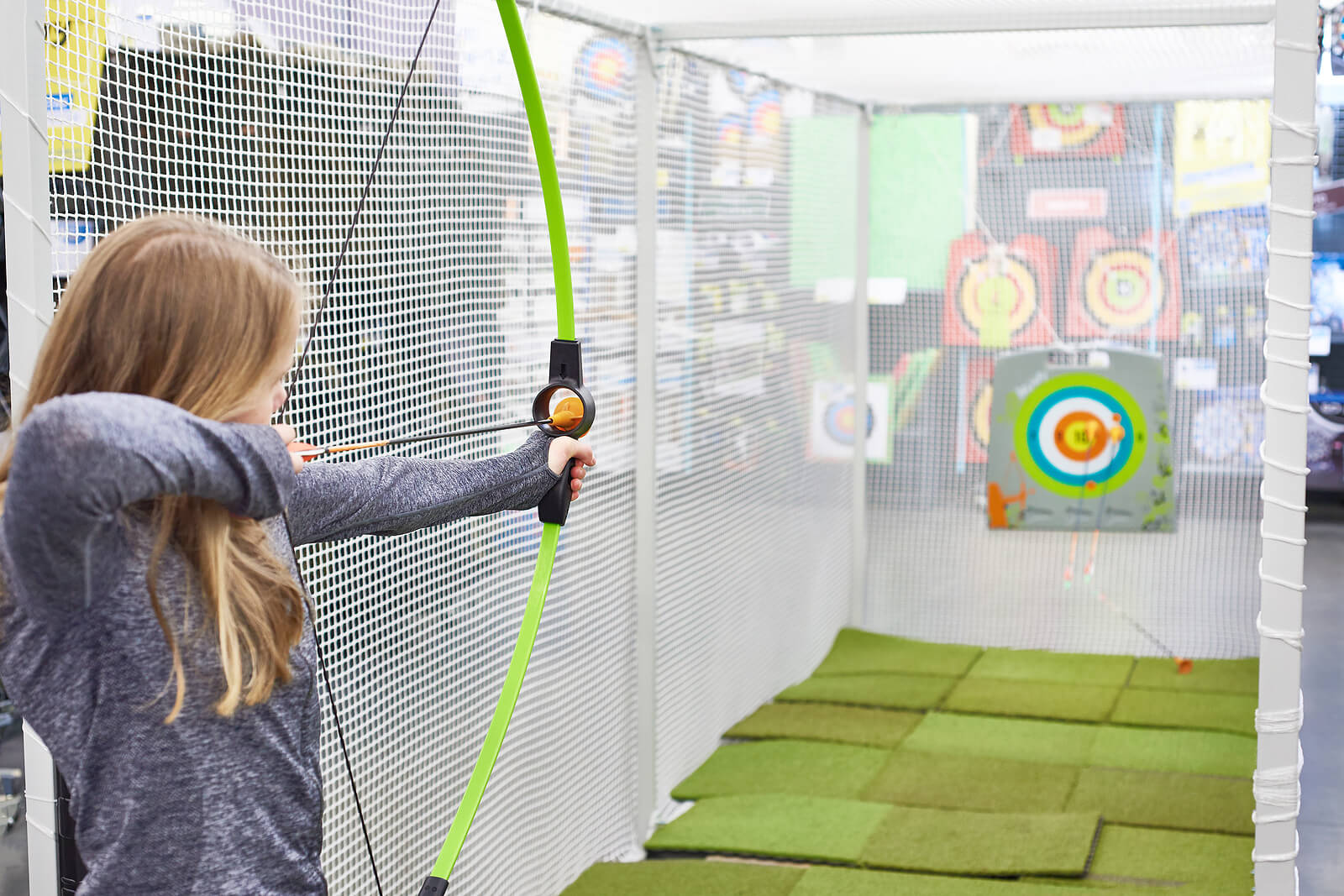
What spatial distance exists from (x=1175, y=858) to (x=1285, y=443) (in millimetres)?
1144

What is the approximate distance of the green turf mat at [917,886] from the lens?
2213 mm

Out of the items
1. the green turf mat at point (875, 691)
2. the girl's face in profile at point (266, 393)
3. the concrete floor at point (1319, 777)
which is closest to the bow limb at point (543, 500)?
the girl's face in profile at point (266, 393)

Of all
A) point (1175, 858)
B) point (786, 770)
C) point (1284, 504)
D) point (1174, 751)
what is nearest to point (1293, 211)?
point (1284, 504)

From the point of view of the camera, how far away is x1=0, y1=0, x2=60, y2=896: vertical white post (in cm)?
111

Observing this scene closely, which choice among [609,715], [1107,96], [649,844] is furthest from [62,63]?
[1107,96]

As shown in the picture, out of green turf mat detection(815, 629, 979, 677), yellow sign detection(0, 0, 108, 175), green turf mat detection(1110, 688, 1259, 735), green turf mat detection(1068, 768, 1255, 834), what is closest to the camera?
yellow sign detection(0, 0, 108, 175)

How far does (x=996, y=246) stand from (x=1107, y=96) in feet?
1.61

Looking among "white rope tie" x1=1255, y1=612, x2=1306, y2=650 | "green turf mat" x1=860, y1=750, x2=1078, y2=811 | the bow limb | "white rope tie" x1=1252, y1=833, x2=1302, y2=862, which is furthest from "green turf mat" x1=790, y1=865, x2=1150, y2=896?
the bow limb

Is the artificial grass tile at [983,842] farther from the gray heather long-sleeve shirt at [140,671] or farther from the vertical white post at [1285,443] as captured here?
the gray heather long-sleeve shirt at [140,671]

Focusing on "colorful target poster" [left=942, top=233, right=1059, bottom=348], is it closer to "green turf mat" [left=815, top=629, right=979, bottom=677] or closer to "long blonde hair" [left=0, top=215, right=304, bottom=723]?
"green turf mat" [left=815, top=629, right=979, bottom=677]

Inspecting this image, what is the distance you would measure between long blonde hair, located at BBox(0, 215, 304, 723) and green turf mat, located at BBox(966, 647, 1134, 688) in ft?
9.59

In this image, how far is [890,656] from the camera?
3.71m

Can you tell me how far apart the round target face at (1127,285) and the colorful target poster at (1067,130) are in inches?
11.1

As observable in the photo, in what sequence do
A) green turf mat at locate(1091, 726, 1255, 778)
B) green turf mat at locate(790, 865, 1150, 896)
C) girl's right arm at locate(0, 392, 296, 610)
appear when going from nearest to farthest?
girl's right arm at locate(0, 392, 296, 610) → green turf mat at locate(790, 865, 1150, 896) → green turf mat at locate(1091, 726, 1255, 778)
